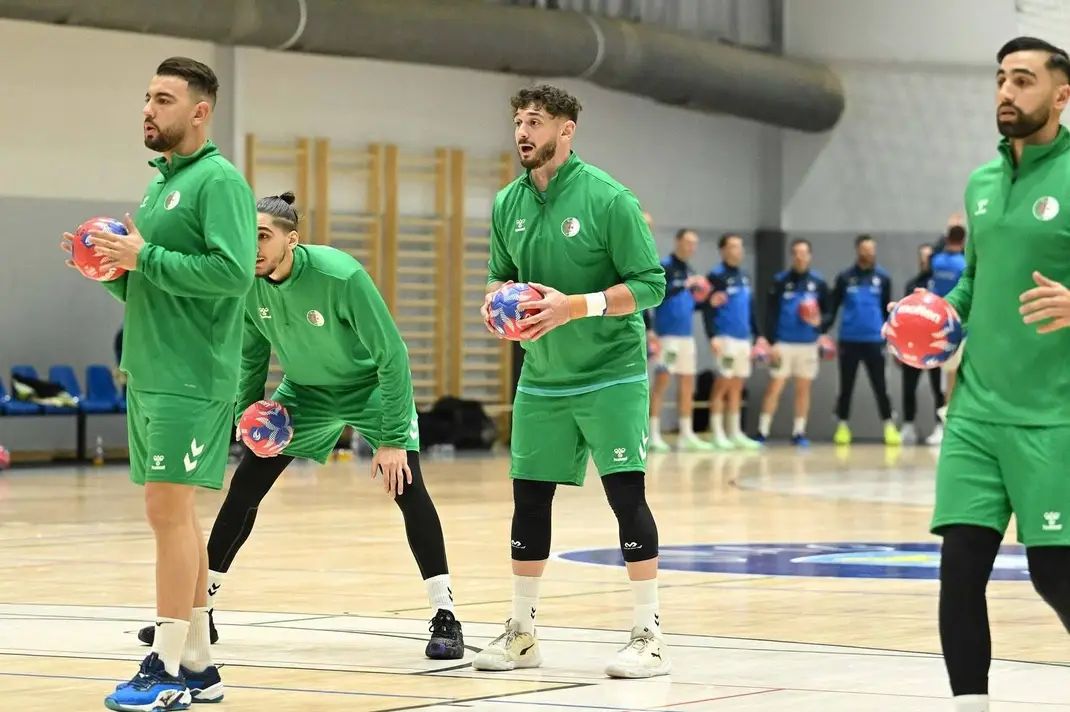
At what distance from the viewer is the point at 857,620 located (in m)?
8.05

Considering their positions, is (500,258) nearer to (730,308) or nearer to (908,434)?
(730,308)

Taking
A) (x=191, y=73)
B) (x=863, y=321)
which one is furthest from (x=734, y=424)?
(x=191, y=73)

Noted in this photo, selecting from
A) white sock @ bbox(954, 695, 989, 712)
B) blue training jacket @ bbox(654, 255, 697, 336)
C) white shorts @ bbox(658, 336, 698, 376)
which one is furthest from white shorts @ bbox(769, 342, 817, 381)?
white sock @ bbox(954, 695, 989, 712)

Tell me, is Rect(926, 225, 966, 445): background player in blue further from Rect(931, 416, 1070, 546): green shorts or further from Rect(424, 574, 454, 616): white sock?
Rect(931, 416, 1070, 546): green shorts

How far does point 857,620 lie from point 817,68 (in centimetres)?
1923

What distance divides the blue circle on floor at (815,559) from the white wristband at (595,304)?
11.9 ft

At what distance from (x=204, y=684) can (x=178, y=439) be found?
0.83m

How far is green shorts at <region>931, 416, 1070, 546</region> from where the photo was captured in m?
4.84

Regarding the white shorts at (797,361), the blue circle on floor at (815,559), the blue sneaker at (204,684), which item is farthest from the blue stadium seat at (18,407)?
the blue sneaker at (204,684)

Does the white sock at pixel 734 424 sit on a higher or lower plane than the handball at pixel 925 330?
lower

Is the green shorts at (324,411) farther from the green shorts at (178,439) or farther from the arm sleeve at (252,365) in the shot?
the green shorts at (178,439)

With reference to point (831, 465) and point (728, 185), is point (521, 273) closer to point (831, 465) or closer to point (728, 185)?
point (831, 465)

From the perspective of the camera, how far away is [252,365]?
755 cm

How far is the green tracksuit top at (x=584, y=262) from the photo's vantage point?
6738 mm
